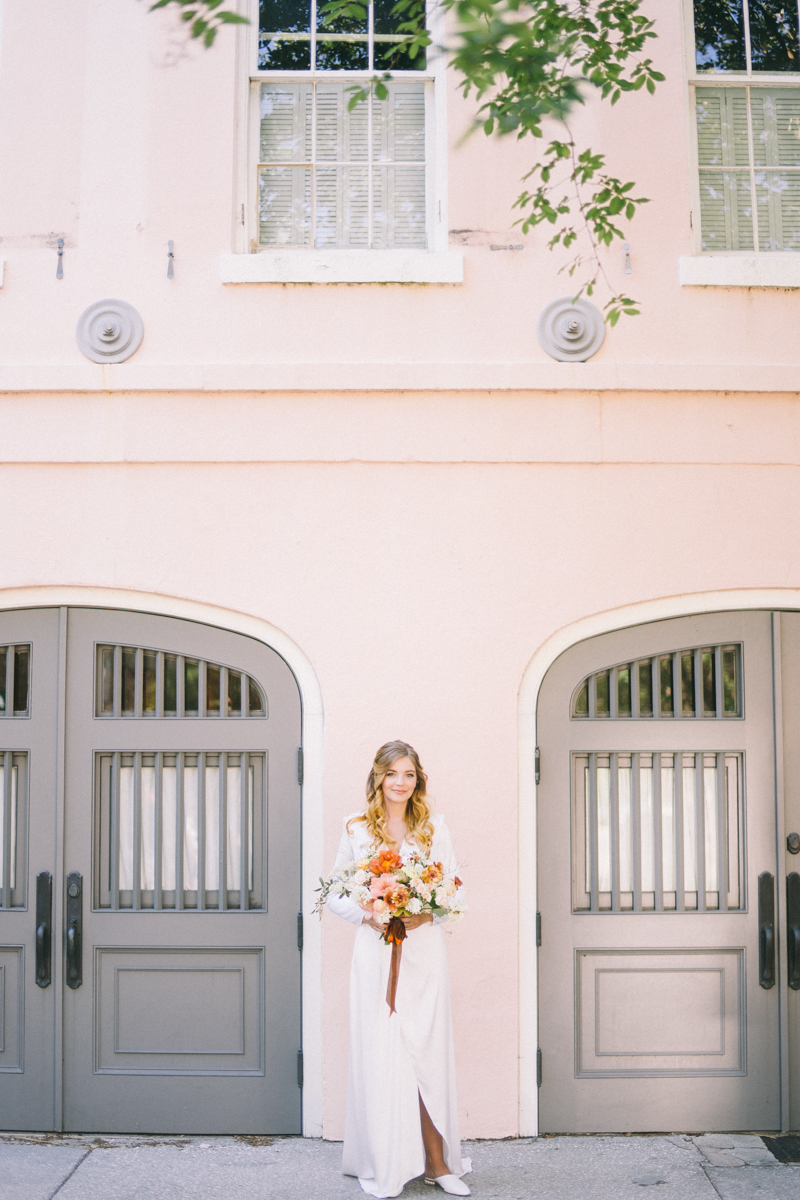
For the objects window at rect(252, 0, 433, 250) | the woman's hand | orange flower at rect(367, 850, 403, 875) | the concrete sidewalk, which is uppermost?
window at rect(252, 0, 433, 250)

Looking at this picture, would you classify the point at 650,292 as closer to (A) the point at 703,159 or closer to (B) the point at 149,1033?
(A) the point at 703,159

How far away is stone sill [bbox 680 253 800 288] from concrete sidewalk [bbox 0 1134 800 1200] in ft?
14.3

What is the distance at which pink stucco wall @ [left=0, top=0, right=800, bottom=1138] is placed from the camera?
504 cm

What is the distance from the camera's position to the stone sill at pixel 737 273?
512 cm

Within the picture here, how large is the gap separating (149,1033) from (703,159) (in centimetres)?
559

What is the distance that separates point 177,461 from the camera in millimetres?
5098

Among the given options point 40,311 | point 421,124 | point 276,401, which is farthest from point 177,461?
point 421,124

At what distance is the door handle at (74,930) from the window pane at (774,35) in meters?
5.84

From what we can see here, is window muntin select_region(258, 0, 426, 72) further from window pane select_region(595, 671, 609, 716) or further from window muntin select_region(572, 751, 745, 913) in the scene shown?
window muntin select_region(572, 751, 745, 913)

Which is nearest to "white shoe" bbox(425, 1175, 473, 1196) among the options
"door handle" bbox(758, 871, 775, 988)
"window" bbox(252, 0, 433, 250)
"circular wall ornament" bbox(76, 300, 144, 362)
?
"door handle" bbox(758, 871, 775, 988)

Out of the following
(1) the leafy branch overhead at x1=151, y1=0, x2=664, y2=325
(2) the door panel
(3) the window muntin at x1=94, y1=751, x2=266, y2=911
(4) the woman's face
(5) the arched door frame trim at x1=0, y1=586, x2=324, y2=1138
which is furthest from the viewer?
(3) the window muntin at x1=94, y1=751, x2=266, y2=911

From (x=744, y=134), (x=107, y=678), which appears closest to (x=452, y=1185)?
(x=107, y=678)

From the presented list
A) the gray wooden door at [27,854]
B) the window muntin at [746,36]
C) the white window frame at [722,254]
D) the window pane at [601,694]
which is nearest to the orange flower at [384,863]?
the window pane at [601,694]

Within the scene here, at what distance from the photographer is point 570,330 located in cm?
509
